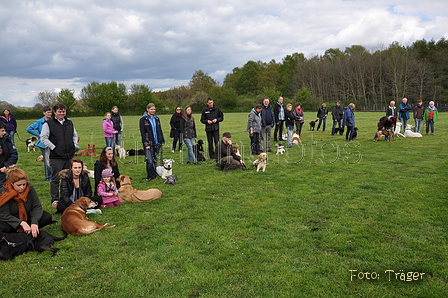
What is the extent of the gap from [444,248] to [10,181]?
6.33m

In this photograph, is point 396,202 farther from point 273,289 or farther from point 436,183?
point 273,289

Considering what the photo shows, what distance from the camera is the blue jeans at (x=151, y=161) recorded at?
27.4ft

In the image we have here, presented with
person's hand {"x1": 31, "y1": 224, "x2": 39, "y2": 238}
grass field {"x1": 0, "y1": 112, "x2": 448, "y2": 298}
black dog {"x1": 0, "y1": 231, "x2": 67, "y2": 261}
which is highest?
person's hand {"x1": 31, "y1": 224, "x2": 39, "y2": 238}

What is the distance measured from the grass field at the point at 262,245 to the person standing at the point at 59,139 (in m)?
1.00

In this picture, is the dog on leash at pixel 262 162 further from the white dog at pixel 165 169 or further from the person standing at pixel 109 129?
the person standing at pixel 109 129

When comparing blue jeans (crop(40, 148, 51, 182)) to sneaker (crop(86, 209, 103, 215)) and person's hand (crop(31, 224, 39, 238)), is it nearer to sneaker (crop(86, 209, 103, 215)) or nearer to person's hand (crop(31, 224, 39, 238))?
sneaker (crop(86, 209, 103, 215))

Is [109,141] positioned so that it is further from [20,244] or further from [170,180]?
[20,244]

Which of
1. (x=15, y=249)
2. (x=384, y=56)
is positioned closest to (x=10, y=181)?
(x=15, y=249)

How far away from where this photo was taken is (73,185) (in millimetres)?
5922

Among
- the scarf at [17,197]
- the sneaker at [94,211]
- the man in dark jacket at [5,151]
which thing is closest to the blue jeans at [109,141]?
the man in dark jacket at [5,151]

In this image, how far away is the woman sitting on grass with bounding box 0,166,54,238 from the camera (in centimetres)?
450

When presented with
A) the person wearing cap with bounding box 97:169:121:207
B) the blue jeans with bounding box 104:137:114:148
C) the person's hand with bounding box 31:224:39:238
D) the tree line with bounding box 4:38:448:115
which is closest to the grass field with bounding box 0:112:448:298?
the person wearing cap with bounding box 97:169:121:207

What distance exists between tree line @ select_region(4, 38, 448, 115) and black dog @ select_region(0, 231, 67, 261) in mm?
56972

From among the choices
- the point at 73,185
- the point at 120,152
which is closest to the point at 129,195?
the point at 73,185
